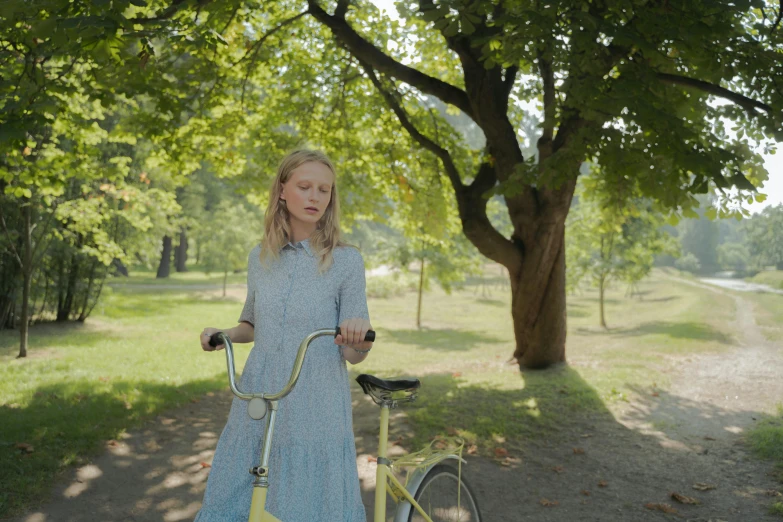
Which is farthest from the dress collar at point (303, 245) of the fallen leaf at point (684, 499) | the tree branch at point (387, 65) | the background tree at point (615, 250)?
the background tree at point (615, 250)

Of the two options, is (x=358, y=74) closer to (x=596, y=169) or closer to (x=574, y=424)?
(x=596, y=169)

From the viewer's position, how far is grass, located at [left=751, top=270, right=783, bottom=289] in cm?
2033

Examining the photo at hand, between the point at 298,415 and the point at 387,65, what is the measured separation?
25.5 ft

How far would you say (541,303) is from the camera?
402 inches

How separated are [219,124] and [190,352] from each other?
5.03m

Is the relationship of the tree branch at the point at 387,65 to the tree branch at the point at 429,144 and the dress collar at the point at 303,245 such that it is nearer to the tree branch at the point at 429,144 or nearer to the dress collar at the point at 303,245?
the tree branch at the point at 429,144

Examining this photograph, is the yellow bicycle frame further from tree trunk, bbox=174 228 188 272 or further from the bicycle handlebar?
tree trunk, bbox=174 228 188 272

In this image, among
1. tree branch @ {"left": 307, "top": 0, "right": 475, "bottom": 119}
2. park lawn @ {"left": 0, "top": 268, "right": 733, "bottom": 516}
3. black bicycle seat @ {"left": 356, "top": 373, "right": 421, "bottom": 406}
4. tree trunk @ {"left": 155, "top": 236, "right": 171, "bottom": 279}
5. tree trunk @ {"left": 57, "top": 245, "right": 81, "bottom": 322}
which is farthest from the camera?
tree trunk @ {"left": 155, "top": 236, "right": 171, "bottom": 279}

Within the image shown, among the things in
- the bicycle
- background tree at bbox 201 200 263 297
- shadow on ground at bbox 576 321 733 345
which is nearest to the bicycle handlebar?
the bicycle

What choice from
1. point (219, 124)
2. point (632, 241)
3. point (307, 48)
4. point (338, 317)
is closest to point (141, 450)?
point (338, 317)

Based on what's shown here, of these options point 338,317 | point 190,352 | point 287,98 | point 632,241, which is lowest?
point 190,352

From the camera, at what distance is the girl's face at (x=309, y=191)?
2.61m

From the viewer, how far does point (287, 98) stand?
514 inches

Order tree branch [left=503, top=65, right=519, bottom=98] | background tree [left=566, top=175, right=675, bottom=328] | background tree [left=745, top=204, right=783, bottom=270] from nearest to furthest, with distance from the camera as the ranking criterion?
1. tree branch [left=503, top=65, right=519, bottom=98]
2. background tree [left=745, top=204, right=783, bottom=270]
3. background tree [left=566, top=175, right=675, bottom=328]
